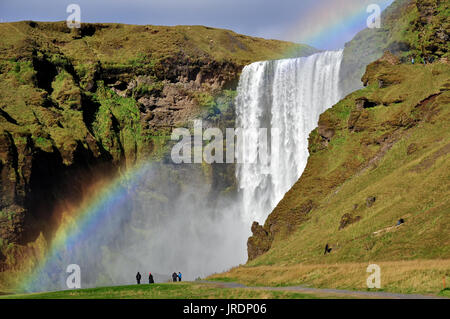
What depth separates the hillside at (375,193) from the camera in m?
31.3

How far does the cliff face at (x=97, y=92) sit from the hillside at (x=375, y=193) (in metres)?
30.9

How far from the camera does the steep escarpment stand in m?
58.1

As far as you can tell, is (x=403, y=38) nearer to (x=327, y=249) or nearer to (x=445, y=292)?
(x=327, y=249)

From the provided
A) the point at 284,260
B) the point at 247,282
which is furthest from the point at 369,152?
the point at 247,282

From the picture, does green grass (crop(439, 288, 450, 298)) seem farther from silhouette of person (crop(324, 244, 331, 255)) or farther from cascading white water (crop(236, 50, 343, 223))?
cascading white water (crop(236, 50, 343, 223))

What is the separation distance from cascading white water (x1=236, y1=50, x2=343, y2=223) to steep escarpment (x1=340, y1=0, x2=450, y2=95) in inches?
86.8

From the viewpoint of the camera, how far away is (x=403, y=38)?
6272 centimetres

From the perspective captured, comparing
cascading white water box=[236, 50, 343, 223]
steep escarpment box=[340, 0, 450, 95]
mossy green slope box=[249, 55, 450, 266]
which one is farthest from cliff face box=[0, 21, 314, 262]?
mossy green slope box=[249, 55, 450, 266]

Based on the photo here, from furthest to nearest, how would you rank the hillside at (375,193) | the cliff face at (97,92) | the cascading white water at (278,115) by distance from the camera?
the cascading white water at (278,115) < the cliff face at (97,92) < the hillside at (375,193)

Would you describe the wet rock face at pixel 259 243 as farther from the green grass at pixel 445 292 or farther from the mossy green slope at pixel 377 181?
the green grass at pixel 445 292

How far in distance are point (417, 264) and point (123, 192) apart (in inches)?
2423

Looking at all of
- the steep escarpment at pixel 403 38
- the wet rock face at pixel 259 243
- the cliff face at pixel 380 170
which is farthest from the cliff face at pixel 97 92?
the cliff face at pixel 380 170

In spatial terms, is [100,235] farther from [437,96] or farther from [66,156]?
[437,96]

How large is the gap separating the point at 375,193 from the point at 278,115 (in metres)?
41.0
